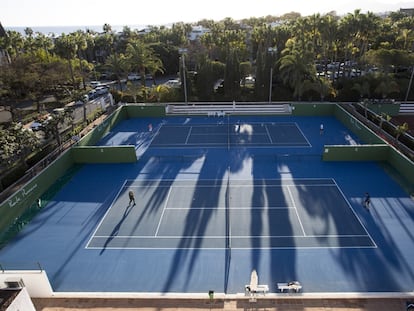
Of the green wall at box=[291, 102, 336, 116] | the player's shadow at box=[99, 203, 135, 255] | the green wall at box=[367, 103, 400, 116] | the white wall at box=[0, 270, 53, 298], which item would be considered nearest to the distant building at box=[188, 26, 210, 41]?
the green wall at box=[291, 102, 336, 116]

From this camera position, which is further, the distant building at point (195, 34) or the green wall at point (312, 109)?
the distant building at point (195, 34)

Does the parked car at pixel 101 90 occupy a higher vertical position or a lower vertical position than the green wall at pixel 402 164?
higher

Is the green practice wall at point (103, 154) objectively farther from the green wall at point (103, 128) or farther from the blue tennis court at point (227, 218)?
the blue tennis court at point (227, 218)

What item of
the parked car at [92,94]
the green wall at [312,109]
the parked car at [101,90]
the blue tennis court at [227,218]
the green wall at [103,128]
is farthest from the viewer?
the parked car at [101,90]

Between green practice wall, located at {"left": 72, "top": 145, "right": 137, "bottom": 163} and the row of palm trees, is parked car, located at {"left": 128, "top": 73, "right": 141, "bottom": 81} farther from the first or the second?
green practice wall, located at {"left": 72, "top": 145, "right": 137, "bottom": 163}

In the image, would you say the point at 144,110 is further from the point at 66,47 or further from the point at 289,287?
the point at 289,287

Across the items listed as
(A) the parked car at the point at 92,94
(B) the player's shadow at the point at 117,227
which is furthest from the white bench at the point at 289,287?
(A) the parked car at the point at 92,94

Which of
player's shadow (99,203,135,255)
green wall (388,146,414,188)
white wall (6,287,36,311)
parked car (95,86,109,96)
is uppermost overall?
white wall (6,287,36,311)

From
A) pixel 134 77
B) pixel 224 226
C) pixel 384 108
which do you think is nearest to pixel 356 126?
pixel 384 108
